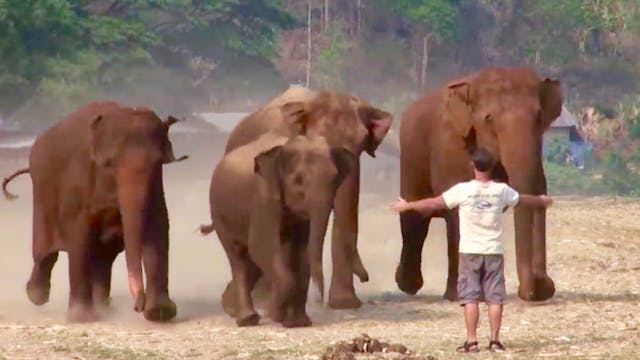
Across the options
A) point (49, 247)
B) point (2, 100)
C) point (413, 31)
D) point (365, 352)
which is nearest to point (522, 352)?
point (365, 352)

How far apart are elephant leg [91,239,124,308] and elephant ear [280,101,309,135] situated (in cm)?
204

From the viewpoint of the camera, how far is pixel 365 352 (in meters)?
15.4

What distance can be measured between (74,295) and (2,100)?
117 feet

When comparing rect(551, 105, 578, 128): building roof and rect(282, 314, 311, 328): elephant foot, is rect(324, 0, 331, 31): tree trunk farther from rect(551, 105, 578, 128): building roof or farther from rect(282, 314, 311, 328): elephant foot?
rect(282, 314, 311, 328): elephant foot

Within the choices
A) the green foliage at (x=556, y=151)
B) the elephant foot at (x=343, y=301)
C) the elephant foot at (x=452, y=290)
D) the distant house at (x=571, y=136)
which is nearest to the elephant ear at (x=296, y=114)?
the elephant foot at (x=343, y=301)

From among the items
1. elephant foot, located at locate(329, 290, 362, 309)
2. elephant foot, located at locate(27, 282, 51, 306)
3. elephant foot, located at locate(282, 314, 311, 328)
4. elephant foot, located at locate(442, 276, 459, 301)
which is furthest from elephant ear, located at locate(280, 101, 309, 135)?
elephant foot, located at locate(27, 282, 51, 306)

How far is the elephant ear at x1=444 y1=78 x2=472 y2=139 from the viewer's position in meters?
20.3

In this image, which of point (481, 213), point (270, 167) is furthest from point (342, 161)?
point (481, 213)

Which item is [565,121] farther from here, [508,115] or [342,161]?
[342,161]

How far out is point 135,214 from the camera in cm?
1897

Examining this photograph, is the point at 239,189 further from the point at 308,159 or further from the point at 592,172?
the point at 592,172

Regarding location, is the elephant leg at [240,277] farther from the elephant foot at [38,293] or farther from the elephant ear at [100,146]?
the elephant foot at [38,293]

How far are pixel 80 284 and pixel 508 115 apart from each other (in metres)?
4.28

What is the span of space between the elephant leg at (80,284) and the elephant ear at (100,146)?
29.0 inches
